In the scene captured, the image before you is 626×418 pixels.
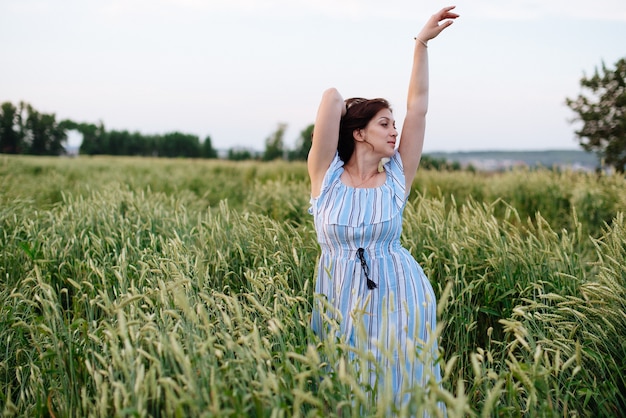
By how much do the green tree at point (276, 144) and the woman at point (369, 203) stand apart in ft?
117

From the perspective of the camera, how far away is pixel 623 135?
12195mm

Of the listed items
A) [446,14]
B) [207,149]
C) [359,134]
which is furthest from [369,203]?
[207,149]

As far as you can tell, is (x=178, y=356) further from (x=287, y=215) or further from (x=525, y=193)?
(x=525, y=193)

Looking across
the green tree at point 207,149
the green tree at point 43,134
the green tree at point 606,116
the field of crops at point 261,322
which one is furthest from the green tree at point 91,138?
the field of crops at point 261,322

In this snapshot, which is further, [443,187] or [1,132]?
[1,132]

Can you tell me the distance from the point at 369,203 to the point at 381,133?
0.35m

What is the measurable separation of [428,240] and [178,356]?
7.76 ft

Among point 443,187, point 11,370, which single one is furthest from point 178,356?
point 443,187

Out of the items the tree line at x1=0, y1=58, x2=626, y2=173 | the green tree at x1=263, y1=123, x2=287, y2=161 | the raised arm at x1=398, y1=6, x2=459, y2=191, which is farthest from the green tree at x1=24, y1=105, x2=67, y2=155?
the raised arm at x1=398, y1=6, x2=459, y2=191

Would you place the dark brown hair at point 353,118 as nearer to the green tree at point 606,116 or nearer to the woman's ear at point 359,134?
the woman's ear at point 359,134

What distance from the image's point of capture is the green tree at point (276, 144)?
126 ft

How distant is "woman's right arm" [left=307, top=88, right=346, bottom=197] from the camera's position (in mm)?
2387

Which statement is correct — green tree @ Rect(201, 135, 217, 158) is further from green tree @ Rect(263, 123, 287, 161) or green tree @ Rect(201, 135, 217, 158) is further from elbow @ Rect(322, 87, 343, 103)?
elbow @ Rect(322, 87, 343, 103)

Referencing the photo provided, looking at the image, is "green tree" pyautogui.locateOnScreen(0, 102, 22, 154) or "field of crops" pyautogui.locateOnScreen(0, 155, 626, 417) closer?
"field of crops" pyautogui.locateOnScreen(0, 155, 626, 417)
